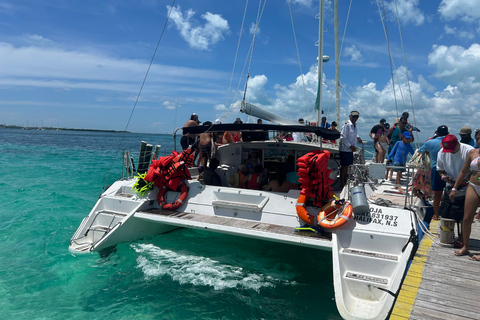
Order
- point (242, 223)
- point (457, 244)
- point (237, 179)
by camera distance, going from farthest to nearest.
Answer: point (237, 179), point (242, 223), point (457, 244)

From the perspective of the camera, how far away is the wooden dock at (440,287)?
3082 mm

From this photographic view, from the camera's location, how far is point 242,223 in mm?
5344

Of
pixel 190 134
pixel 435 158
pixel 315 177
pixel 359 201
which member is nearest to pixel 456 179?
pixel 435 158

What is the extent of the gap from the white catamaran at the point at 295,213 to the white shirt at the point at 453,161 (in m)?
0.62

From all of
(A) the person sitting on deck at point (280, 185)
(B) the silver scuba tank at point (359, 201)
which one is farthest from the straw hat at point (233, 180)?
(B) the silver scuba tank at point (359, 201)

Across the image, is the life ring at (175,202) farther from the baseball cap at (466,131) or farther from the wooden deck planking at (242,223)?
the baseball cap at (466,131)

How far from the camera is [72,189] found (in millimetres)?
13297

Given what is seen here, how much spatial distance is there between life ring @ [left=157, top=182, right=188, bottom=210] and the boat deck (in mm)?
122

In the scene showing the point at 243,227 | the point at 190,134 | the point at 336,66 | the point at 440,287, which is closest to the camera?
the point at 440,287

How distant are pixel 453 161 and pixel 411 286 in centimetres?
208

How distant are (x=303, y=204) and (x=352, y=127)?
2.02m

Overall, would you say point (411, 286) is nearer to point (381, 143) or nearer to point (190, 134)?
point (190, 134)

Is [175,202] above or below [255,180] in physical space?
below

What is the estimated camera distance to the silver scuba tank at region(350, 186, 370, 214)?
4.61 metres
